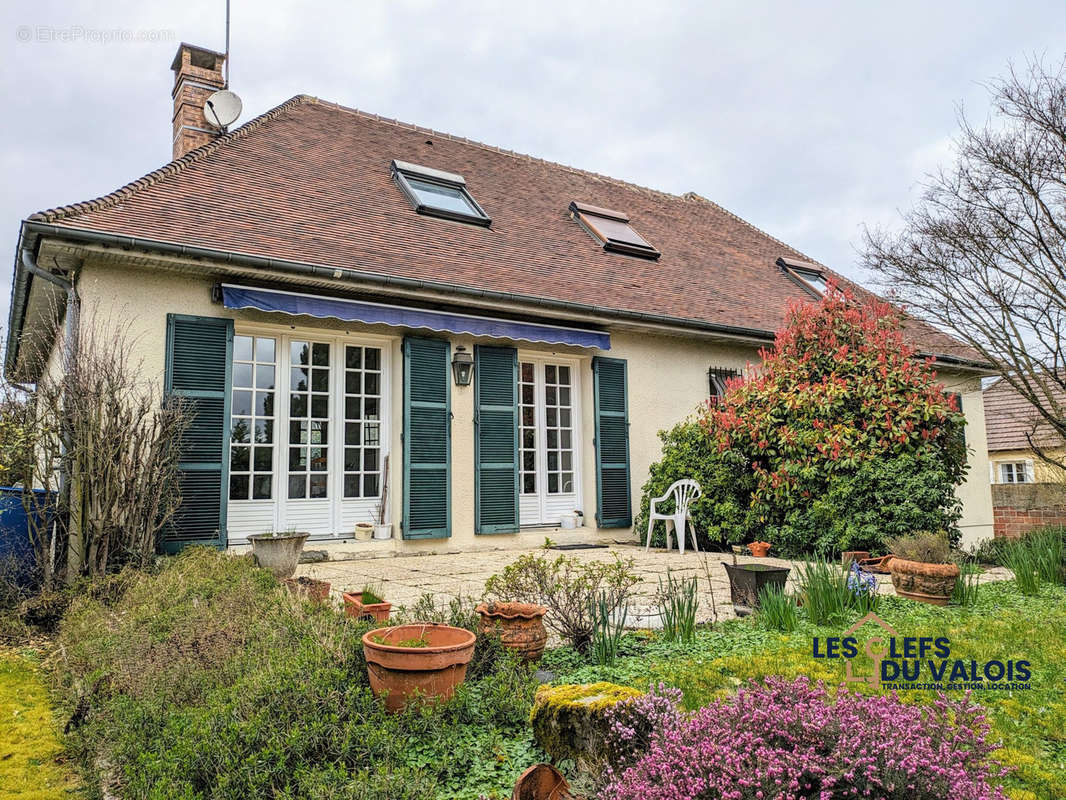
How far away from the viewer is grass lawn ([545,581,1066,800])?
8.61 feet

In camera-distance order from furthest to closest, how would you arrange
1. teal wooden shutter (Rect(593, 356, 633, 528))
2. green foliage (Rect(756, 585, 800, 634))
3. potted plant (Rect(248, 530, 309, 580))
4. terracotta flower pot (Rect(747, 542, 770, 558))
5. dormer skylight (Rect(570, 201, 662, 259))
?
dormer skylight (Rect(570, 201, 662, 259))
teal wooden shutter (Rect(593, 356, 633, 528))
terracotta flower pot (Rect(747, 542, 770, 558))
potted plant (Rect(248, 530, 309, 580))
green foliage (Rect(756, 585, 800, 634))

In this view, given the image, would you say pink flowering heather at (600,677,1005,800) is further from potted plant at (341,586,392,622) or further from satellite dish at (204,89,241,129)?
satellite dish at (204,89,241,129)

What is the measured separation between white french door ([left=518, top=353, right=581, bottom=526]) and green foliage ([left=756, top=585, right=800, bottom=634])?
5179 millimetres

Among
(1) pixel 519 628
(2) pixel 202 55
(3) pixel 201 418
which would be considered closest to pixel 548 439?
(3) pixel 201 418

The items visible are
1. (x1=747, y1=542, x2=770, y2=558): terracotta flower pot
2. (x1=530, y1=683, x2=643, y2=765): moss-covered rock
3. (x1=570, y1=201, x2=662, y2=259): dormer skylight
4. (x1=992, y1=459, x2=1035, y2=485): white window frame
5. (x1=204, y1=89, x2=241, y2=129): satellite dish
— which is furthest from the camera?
(x1=992, y1=459, x2=1035, y2=485): white window frame

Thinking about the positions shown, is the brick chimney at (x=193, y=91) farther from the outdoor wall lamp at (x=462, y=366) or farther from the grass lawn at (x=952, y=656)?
the grass lawn at (x=952, y=656)

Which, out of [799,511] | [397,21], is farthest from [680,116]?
[799,511]

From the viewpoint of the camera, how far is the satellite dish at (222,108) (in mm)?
9734

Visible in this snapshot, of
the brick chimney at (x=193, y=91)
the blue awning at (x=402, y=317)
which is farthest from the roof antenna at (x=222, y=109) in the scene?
the blue awning at (x=402, y=317)

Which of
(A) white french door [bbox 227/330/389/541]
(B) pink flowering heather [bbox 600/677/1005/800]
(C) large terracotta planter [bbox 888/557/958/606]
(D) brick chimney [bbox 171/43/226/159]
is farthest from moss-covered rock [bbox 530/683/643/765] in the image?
(D) brick chimney [bbox 171/43/226/159]

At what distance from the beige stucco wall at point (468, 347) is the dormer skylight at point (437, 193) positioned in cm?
241

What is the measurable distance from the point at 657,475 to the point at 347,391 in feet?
13.7

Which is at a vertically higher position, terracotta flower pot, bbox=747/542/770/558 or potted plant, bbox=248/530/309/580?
potted plant, bbox=248/530/309/580

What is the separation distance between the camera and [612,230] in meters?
12.4
